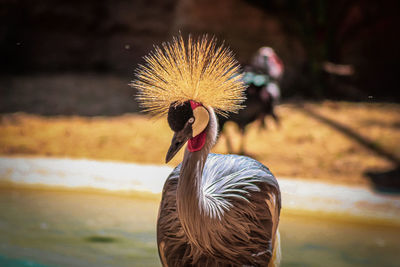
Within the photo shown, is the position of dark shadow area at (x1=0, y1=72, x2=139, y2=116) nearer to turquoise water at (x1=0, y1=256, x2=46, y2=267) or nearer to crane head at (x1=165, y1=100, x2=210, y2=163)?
turquoise water at (x1=0, y1=256, x2=46, y2=267)

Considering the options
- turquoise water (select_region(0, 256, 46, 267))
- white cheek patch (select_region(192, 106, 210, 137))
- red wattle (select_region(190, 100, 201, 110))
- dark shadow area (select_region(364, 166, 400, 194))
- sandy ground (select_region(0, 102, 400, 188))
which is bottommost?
turquoise water (select_region(0, 256, 46, 267))

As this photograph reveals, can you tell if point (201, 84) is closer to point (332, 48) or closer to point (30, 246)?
point (30, 246)

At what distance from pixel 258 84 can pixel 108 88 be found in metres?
3.70

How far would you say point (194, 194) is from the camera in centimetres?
181

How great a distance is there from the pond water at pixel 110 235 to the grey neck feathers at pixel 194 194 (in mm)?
1067

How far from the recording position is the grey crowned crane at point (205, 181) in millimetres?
1830

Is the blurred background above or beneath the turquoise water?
above

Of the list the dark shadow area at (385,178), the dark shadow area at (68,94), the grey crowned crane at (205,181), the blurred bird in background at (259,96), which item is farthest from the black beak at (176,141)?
the dark shadow area at (68,94)

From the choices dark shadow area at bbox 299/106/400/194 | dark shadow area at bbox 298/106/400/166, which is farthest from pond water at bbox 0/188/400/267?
dark shadow area at bbox 298/106/400/166

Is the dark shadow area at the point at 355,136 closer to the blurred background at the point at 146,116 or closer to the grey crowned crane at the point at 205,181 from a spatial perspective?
the blurred background at the point at 146,116

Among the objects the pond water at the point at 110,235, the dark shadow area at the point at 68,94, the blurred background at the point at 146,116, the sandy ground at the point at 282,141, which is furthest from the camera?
the dark shadow area at the point at 68,94

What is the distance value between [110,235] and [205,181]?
1.28 meters

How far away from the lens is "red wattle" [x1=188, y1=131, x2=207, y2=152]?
1856mm

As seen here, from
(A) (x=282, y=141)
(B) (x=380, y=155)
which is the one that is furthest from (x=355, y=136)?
(A) (x=282, y=141)
